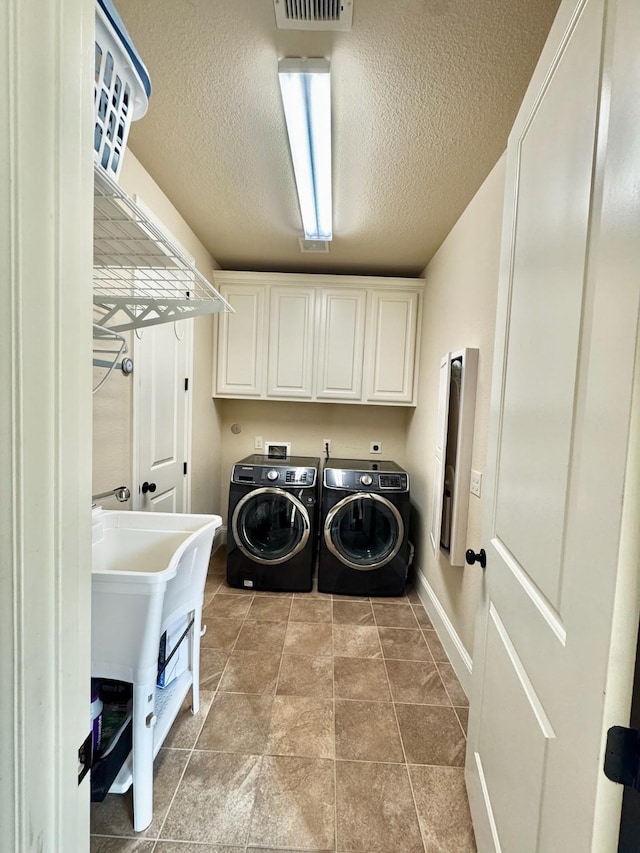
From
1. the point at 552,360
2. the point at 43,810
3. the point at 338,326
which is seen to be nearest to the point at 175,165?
the point at 338,326

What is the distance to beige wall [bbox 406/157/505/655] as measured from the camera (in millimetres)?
1599

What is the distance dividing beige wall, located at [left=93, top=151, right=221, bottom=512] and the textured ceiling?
110mm

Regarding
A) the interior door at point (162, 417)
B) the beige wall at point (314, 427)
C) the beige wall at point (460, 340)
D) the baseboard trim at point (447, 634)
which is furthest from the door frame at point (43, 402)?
the beige wall at point (314, 427)

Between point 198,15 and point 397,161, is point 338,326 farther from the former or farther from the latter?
point 198,15

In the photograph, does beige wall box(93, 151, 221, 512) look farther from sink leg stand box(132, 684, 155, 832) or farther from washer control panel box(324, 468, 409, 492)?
washer control panel box(324, 468, 409, 492)

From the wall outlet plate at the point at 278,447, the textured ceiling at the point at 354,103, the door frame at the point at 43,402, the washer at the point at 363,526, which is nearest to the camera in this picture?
the door frame at the point at 43,402

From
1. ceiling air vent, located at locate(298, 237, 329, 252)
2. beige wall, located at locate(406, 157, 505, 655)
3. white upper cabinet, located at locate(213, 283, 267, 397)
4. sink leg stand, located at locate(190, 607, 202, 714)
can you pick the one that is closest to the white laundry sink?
sink leg stand, located at locate(190, 607, 202, 714)

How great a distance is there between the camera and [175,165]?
1.69 m

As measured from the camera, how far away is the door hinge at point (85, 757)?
503mm

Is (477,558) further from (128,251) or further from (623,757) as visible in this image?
(128,251)

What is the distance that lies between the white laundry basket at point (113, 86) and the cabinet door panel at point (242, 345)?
1.93 m

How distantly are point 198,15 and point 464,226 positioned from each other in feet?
4.98

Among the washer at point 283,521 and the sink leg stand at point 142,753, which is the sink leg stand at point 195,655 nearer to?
the sink leg stand at point 142,753

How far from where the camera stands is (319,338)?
2879 mm
